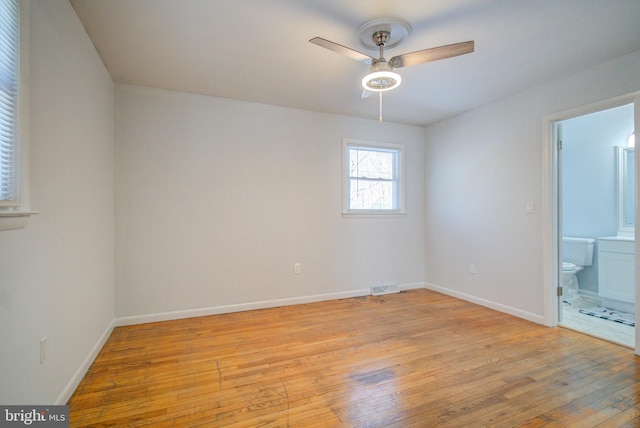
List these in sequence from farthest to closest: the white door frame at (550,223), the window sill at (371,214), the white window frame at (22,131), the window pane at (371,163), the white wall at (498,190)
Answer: the window pane at (371,163) < the window sill at (371,214) < the white door frame at (550,223) < the white wall at (498,190) < the white window frame at (22,131)

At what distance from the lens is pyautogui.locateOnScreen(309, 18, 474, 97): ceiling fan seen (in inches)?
77.1

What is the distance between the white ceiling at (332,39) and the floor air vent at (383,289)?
2.58 metres

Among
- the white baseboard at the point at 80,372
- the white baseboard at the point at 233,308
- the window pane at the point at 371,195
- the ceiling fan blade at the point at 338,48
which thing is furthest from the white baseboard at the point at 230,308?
the ceiling fan blade at the point at 338,48

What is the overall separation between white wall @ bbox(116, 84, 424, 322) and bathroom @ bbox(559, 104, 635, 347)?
7.68ft

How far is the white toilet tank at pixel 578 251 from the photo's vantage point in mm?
4055

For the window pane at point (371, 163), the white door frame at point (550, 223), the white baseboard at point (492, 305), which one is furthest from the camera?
the window pane at point (371, 163)

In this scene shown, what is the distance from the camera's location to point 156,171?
320cm

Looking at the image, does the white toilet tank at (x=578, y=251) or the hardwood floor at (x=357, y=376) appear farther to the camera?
the white toilet tank at (x=578, y=251)

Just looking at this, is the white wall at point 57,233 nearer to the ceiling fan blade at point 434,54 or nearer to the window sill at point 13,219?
the window sill at point 13,219

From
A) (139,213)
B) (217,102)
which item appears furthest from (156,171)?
(217,102)

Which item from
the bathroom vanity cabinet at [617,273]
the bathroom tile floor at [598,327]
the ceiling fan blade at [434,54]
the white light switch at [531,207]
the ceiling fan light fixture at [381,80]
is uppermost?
the ceiling fan blade at [434,54]

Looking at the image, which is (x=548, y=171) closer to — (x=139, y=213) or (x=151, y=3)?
(x=151, y=3)

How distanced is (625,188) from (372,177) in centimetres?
322

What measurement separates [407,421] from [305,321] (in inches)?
66.9
